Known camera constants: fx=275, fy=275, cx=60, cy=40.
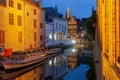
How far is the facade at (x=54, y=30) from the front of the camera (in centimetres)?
4884

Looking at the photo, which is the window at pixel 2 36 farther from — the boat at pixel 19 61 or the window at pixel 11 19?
the boat at pixel 19 61

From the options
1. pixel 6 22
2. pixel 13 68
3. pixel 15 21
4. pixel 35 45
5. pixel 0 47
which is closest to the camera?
pixel 13 68

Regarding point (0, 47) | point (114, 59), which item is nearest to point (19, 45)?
point (0, 47)

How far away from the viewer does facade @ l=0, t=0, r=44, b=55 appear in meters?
27.9

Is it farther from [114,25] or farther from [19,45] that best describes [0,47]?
[114,25]

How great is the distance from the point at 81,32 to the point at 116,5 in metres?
91.6

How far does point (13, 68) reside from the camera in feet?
71.2

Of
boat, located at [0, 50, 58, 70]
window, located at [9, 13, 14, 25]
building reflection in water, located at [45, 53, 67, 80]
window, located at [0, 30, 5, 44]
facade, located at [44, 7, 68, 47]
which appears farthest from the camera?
facade, located at [44, 7, 68, 47]

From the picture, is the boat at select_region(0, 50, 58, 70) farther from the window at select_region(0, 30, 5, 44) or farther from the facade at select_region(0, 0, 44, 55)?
the window at select_region(0, 30, 5, 44)

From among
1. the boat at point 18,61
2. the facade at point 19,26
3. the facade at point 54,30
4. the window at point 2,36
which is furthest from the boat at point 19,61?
the facade at point 54,30

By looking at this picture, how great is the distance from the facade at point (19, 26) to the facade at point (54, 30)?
25.5ft

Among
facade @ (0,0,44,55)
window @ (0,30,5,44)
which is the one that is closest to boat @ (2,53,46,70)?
facade @ (0,0,44,55)

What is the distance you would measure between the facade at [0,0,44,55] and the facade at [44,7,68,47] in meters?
7.76

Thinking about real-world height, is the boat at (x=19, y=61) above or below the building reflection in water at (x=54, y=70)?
above
